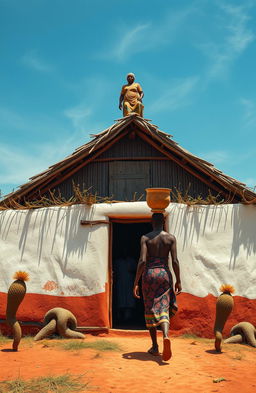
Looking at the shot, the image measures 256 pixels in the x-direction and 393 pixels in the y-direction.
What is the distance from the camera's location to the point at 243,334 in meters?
6.57

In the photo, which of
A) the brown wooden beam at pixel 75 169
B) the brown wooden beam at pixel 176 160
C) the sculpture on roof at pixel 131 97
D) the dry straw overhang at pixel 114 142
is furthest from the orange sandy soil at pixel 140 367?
the sculpture on roof at pixel 131 97

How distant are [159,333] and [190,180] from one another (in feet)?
10.9

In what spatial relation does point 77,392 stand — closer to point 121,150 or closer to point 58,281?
point 58,281

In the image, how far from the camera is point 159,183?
29.1 feet

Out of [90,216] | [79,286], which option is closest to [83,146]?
[90,216]

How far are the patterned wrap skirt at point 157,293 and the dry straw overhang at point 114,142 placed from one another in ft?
9.69

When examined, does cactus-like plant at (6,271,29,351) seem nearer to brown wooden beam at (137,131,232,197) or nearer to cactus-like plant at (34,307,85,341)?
cactus-like plant at (34,307,85,341)

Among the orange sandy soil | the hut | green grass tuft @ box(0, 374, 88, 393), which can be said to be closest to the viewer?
green grass tuft @ box(0, 374, 88, 393)

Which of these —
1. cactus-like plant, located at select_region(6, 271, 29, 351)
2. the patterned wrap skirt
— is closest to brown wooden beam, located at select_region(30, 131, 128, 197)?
cactus-like plant, located at select_region(6, 271, 29, 351)

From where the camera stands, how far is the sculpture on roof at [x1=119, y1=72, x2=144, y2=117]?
9711mm

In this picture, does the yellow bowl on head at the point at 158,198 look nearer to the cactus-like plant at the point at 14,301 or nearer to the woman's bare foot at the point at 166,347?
the woman's bare foot at the point at 166,347

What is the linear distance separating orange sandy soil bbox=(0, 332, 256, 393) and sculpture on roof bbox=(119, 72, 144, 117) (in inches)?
218

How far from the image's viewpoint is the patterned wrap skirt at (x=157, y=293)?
17.1ft

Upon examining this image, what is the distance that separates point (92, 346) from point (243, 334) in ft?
8.13
